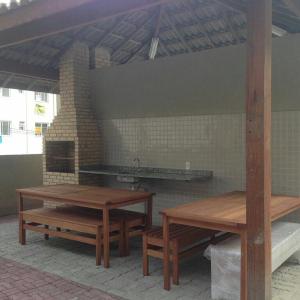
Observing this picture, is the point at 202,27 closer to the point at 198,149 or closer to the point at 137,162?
the point at 198,149

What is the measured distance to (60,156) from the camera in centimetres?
803

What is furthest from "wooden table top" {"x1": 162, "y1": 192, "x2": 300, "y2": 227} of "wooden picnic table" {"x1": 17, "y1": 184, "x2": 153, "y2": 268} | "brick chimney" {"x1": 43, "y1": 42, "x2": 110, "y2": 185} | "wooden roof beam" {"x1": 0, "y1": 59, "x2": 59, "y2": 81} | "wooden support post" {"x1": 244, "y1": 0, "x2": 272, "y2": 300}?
"wooden roof beam" {"x1": 0, "y1": 59, "x2": 59, "y2": 81}

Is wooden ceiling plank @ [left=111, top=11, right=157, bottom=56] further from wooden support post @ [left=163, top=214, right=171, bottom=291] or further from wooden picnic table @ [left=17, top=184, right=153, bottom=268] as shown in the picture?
wooden support post @ [left=163, top=214, right=171, bottom=291]

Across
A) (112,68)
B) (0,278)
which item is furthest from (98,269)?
(112,68)

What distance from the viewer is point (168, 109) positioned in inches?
259

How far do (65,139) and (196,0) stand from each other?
3.49 m

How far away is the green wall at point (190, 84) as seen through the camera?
207 inches

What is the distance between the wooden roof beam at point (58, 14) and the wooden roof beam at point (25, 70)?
2.78m

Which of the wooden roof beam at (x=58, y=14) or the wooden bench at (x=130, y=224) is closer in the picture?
the wooden roof beam at (x=58, y=14)

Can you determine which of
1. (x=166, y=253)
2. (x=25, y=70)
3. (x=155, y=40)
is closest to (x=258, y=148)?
(x=166, y=253)

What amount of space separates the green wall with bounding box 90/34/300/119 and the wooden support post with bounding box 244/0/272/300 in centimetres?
193

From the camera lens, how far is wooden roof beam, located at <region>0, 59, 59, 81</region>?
298 inches

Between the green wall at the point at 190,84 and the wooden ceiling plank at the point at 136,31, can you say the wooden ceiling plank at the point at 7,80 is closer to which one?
the green wall at the point at 190,84

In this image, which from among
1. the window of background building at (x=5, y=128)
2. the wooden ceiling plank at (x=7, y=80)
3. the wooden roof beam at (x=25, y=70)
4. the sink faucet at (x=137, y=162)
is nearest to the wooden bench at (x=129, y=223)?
the sink faucet at (x=137, y=162)
